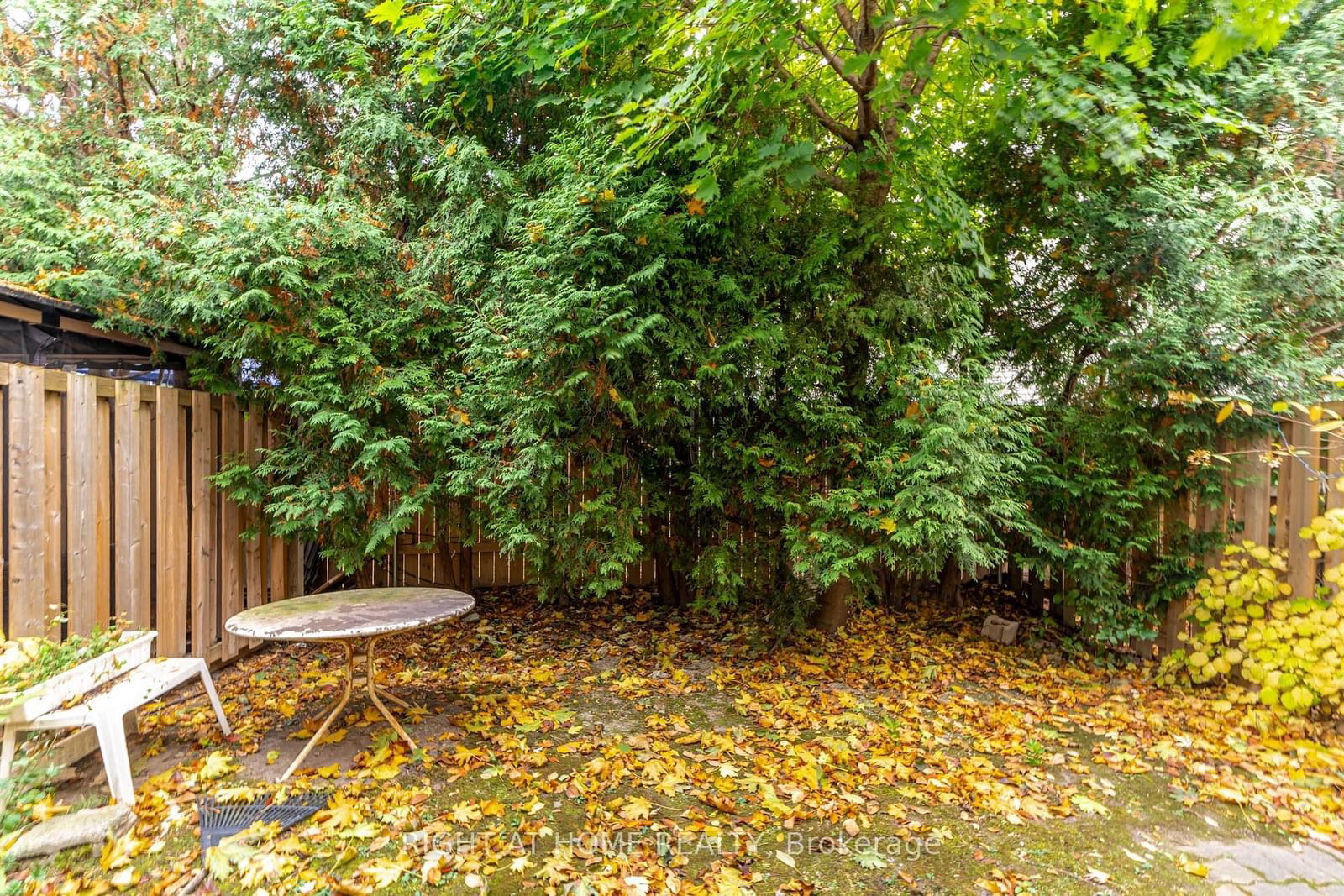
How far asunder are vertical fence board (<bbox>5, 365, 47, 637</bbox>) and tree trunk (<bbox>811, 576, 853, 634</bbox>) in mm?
4519

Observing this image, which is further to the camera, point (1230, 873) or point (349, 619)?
point (349, 619)

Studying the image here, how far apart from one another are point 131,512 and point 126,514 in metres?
0.04

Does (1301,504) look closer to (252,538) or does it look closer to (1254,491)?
(1254,491)

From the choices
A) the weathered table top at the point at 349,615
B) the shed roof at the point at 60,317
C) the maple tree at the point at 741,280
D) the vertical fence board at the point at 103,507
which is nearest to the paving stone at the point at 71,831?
the weathered table top at the point at 349,615

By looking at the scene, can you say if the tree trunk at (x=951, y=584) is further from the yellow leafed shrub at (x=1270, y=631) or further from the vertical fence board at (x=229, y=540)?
the vertical fence board at (x=229, y=540)

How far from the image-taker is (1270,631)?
11.3ft

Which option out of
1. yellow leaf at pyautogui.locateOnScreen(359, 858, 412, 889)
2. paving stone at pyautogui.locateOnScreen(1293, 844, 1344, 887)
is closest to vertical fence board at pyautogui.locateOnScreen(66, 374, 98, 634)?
yellow leaf at pyautogui.locateOnScreen(359, 858, 412, 889)

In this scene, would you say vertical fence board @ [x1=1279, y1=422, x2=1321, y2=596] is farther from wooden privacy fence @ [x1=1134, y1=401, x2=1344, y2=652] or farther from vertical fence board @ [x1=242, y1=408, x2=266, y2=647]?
vertical fence board @ [x1=242, y1=408, x2=266, y2=647]

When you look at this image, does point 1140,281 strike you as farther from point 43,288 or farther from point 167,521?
point 43,288

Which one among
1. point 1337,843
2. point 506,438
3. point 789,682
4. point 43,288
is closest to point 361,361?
point 506,438

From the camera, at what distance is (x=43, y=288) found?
13.7 feet

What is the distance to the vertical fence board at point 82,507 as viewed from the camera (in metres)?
3.17

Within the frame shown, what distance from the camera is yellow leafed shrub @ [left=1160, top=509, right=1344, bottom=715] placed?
10.6 feet

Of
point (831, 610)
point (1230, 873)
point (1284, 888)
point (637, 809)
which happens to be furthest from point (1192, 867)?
point (831, 610)
